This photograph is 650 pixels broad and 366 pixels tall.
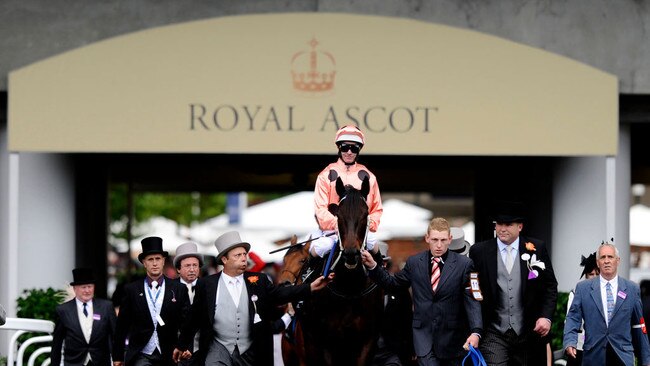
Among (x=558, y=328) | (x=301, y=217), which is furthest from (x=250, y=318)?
(x=301, y=217)

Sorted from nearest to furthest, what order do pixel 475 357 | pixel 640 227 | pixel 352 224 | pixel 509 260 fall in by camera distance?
pixel 352 224
pixel 475 357
pixel 509 260
pixel 640 227

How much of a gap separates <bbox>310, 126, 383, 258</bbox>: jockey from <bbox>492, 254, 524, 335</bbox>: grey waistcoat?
1.23 meters

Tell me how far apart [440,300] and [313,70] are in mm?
5321

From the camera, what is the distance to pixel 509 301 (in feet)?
38.3

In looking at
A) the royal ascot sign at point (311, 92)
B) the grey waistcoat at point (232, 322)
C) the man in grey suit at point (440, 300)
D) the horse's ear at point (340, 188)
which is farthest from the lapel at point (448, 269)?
the royal ascot sign at point (311, 92)

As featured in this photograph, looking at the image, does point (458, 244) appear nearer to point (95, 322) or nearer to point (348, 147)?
point (348, 147)

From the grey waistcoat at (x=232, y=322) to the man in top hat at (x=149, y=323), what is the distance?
28.5 inches

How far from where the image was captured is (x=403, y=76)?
1617cm

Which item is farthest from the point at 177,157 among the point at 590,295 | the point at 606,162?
the point at 590,295

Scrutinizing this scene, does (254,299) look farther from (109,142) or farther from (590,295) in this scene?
(109,142)

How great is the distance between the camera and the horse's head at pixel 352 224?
10.6m

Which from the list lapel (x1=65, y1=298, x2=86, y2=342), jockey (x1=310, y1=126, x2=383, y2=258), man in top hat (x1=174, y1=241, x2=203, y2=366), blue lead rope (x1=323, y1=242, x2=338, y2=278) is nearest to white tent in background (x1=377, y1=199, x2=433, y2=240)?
man in top hat (x1=174, y1=241, x2=203, y2=366)

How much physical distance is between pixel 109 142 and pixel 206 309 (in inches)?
196

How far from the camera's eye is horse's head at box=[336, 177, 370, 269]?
10570 millimetres
